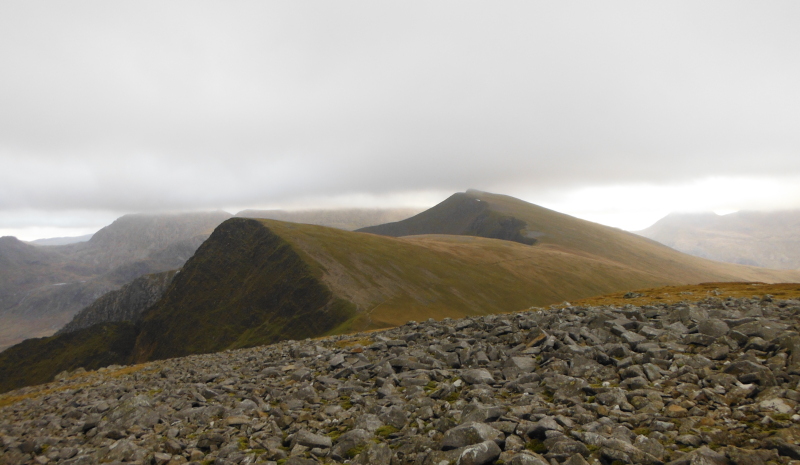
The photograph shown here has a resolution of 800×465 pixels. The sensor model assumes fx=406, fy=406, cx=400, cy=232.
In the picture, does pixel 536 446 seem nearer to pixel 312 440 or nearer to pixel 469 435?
pixel 469 435

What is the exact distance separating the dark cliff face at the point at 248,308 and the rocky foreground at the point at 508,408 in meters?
113

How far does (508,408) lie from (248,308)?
6667 inches

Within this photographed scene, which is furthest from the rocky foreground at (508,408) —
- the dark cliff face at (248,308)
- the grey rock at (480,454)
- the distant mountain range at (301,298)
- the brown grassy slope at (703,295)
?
the dark cliff face at (248,308)

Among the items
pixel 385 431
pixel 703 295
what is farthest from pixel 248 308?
pixel 385 431

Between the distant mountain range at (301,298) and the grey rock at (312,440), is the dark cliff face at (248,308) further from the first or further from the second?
the grey rock at (312,440)

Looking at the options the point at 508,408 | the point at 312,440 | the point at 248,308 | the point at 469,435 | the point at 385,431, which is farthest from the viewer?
the point at 248,308

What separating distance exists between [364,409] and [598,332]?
36.1ft

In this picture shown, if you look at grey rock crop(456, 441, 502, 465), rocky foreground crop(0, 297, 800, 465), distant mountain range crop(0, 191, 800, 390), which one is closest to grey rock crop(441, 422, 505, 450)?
rocky foreground crop(0, 297, 800, 465)

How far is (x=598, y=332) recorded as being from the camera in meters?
18.3

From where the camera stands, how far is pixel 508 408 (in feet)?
38.9

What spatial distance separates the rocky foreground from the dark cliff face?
371ft

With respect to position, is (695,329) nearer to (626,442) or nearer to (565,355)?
(565,355)

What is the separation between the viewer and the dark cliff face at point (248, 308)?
14212cm

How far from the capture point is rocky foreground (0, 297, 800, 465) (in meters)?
9.14
